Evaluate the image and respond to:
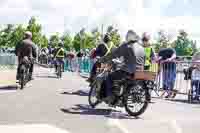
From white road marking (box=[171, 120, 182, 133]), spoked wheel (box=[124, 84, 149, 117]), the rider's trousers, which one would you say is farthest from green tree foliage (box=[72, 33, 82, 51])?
white road marking (box=[171, 120, 182, 133])

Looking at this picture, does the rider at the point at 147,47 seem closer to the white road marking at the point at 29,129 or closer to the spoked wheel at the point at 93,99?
the spoked wheel at the point at 93,99

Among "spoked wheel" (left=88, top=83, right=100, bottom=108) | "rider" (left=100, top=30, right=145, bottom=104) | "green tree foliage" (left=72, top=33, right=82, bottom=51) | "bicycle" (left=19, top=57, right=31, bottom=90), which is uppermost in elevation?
"green tree foliage" (left=72, top=33, right=82, bottom=51)

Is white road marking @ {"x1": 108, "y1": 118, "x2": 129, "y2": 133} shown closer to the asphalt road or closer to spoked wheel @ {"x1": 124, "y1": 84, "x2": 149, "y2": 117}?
the asphalt road

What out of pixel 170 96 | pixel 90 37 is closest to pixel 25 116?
pixel 170 96

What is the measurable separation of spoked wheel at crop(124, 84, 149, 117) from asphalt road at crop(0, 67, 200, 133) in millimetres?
156

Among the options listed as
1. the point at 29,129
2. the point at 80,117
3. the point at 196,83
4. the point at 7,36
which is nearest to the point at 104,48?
the point at 196,83

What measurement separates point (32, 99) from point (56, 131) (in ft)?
13.5

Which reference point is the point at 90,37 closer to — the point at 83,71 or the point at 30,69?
the point at 83,71

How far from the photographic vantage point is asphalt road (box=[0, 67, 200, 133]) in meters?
8.00

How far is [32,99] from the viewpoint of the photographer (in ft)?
38.2

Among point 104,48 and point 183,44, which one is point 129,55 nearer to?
point 104,48

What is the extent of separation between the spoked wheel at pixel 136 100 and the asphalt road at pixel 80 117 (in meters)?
0.16

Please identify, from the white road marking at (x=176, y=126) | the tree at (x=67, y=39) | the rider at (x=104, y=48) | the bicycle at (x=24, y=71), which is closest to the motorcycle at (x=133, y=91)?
the white road marking at (x=176, y=126)

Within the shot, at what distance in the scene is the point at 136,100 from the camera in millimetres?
9469
